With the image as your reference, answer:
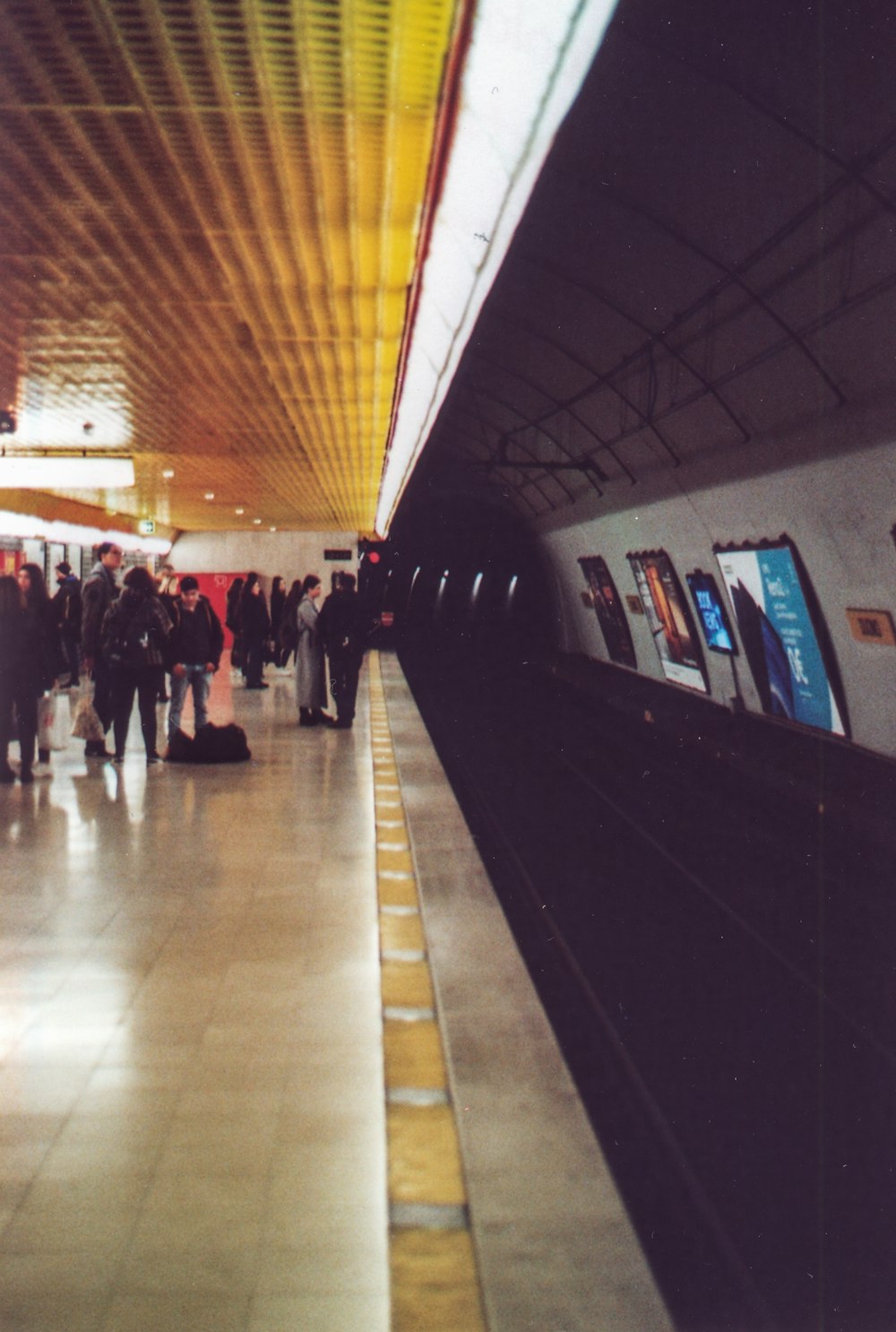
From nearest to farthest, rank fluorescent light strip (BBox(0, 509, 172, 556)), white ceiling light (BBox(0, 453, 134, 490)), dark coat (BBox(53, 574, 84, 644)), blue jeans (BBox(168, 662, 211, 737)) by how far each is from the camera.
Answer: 1. blue jeans (BBox(168, 662, 211, 737))
2. white ceiling light (BBox(0, 453, 134, 490))
3. dark coat (BBox(53, 574, 84, 644))
4. fluorescent light strip (BBox(0, 509, 172, 556))

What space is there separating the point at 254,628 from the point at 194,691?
794 centimetres

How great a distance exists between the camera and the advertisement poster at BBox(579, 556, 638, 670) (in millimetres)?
23922

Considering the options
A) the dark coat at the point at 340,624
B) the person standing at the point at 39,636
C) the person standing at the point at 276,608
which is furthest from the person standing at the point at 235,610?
the person standing at the point at 39,636

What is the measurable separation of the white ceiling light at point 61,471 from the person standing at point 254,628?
473cm

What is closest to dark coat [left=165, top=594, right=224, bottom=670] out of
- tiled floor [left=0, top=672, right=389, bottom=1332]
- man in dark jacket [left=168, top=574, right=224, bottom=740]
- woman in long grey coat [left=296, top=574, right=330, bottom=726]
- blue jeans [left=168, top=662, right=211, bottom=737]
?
man in dark jacket [left=168, top=574, right=224, bottom=740]

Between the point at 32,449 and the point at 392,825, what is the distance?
1156cm

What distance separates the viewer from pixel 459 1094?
4188mm

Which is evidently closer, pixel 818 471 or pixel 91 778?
pixel 91 778

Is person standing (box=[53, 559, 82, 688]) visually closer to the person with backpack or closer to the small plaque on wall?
the person with backpack

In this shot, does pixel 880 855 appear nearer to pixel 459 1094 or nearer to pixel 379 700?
pixel 459 1094

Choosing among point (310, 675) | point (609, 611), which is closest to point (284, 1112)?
point (310, 675)

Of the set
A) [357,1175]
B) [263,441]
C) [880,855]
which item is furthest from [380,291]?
[263,441]

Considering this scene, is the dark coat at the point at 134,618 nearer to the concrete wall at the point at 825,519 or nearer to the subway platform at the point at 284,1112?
the subway platform at the point at 284,1112

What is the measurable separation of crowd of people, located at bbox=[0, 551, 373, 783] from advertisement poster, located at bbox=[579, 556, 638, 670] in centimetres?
856
